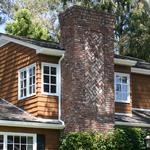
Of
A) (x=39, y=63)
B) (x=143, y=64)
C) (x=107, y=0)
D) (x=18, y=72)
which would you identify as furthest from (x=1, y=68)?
(x=107, y=0)

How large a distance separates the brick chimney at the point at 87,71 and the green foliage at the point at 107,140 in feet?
1.44

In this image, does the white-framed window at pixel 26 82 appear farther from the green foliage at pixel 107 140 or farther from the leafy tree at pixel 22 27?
the leafy tree at pixel 22 27

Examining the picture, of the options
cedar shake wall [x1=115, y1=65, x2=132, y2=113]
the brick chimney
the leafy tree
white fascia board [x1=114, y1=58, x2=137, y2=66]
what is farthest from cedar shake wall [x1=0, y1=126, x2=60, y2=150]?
the leafy tree

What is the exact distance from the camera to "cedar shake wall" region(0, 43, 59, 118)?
2152cm

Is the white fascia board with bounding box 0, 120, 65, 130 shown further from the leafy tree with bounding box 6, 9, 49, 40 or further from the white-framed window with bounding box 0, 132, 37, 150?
the leafy tree with bounding box 6, 9, 49, 40

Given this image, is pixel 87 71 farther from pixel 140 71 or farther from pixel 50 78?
pixel 140 71

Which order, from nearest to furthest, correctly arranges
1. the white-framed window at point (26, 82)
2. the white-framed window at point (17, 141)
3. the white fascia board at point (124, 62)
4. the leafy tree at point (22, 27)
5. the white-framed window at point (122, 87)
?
the white-framed window at point (17, 141) → the white-framed window at point (26, 82) → the white fascia board at point (124, 62) → the white-framed window at point (122, 87) → the leafy tree at point (22, 27)

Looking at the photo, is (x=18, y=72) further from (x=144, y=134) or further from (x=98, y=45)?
(x=144, y=134)

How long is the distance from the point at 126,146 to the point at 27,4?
2624 cm

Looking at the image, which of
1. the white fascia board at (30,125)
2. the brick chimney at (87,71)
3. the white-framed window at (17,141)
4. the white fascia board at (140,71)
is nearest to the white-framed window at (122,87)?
the white fascia board at (140,71)

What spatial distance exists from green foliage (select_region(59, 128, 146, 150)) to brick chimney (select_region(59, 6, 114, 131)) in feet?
1.44

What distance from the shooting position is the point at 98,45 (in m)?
22.1

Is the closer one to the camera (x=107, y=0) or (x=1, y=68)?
(x=1, y=68)

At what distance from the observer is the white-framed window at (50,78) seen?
21797 mm
